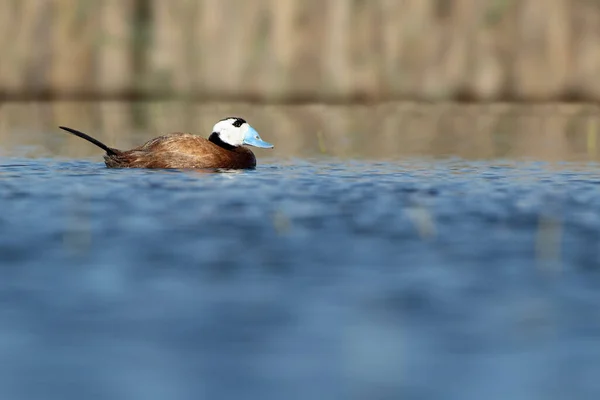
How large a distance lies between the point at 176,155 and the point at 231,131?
3.28ft

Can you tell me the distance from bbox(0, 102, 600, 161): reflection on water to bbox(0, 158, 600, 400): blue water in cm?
396

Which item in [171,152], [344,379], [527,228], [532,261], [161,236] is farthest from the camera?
[171,152]

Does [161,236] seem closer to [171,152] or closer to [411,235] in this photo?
[411,235]

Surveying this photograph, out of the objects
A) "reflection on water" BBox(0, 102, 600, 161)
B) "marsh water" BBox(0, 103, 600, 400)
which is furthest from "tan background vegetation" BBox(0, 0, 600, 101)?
"marsh water" BBox(0, 103, 600, 400)

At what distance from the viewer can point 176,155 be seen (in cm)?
1136

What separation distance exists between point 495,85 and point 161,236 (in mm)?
12068

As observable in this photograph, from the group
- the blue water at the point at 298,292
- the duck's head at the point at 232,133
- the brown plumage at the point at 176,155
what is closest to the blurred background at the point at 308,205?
the blue water at the point at 298,292

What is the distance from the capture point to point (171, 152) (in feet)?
37.2

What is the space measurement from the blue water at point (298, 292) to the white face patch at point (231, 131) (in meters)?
2.71

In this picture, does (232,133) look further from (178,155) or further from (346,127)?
(346,127)

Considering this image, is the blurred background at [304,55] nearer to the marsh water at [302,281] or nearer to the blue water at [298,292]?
the marsh water at [302,281]

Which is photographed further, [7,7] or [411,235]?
[7,7]

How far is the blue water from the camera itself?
13.3ft

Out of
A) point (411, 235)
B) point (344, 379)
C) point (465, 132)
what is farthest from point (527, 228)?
point (465, 132)
